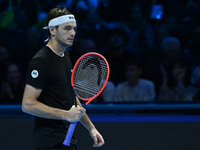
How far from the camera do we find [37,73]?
2186mm

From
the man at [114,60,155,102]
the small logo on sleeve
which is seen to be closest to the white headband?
the small logo on sleeve

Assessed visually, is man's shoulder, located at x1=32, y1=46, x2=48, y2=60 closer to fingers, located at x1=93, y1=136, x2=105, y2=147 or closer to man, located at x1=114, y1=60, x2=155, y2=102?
fingers, located at x1=93, y1=136, x2=105, y2=147

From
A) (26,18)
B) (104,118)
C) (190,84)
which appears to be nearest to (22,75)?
(26,18)

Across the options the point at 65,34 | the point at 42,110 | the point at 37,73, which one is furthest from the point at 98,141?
the point at 65,34

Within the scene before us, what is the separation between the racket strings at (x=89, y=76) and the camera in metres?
2.41

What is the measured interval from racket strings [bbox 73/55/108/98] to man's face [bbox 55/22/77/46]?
0.17 meters

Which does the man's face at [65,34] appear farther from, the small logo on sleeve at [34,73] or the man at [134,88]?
the man at [134,88]

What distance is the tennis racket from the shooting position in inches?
94.2

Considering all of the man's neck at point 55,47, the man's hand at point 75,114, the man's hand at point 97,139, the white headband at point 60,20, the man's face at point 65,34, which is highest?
the white headband at point 60,20

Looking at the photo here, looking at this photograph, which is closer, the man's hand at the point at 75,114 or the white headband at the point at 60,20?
the man's hand at the point at 75,114

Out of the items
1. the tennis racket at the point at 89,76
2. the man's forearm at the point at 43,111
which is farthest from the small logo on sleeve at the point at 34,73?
the tennis racket at the point at 89,76

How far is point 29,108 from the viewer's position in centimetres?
216

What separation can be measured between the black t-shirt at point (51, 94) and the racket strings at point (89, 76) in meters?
0.08

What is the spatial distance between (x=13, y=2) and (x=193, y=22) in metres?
2.58
